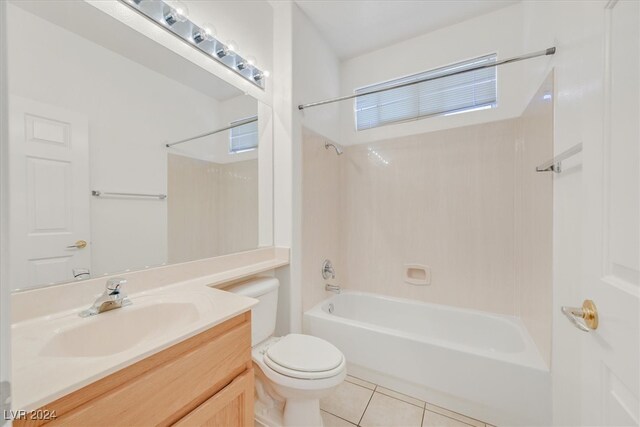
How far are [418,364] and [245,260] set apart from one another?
1278mm

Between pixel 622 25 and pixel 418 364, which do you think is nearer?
pixel 622 25

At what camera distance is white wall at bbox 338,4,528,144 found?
1.90 meters

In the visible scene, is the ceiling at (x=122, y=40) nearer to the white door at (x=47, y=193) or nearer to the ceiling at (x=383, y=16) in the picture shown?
the white door at (x=47, y=193)

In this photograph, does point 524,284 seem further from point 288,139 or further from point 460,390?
point 288,139

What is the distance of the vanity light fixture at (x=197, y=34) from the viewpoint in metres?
1.16

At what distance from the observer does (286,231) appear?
182 cm

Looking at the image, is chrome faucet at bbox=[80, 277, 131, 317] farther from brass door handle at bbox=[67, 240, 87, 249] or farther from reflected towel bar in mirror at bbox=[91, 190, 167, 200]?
reflected towel bar in mirror at bbox=[91, 190, 167, 200]

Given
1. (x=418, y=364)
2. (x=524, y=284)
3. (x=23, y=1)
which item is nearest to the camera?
(x=23, y=1)

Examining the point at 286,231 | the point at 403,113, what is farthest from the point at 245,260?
the point at 403,113

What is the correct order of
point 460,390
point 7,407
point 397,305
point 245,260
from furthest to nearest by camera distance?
1. point 397,305
2. point 245,260
3. point 460,390
4. point 7,407

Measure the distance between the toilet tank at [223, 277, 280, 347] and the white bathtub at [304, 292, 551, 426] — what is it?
0.46 metres

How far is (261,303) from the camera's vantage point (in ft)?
4.81

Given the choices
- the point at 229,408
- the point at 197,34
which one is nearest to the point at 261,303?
the point at 229,408

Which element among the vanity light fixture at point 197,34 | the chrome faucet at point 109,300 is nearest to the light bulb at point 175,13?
the vanity light fixture at point 197,34
